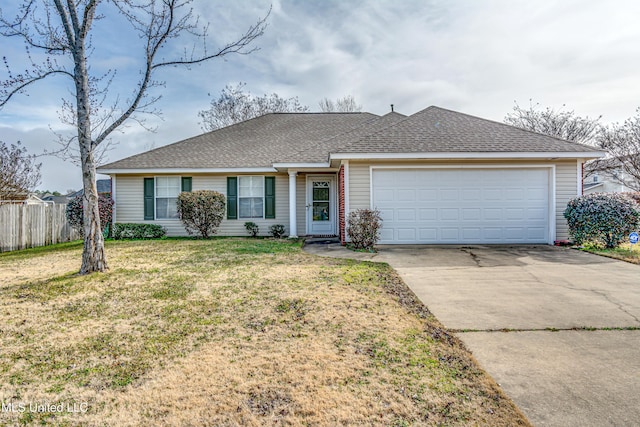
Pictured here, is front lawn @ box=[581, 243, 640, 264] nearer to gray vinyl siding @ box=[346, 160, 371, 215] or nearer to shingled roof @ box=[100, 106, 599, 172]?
shingled roof @ box=[100, 106, 599, 172]

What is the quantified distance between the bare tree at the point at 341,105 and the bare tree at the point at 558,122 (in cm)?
1181

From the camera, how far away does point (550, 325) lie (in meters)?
3.56

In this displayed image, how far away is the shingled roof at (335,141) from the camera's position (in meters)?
9.48

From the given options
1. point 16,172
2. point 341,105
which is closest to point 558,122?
point 341,105

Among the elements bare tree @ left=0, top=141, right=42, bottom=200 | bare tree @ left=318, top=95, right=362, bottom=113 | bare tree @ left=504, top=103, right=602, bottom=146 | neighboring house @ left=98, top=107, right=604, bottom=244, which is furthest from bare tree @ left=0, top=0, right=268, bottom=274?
bare tree @ left=318, top=95, right=362, bottom=113

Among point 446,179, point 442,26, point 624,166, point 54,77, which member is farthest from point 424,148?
point 624,166

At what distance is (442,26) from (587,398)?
34.6ft

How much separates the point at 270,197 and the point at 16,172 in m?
14.7

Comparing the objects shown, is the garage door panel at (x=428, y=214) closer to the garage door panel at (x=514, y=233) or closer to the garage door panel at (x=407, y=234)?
the garage door panel at (x=407, y=234)

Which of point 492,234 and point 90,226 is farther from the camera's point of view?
point 492,234

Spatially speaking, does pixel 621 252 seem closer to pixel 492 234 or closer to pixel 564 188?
pixel 564 188

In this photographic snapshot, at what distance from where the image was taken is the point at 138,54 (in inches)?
271

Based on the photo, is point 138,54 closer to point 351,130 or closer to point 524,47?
point 351,130

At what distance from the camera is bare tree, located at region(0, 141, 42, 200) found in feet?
55.7
